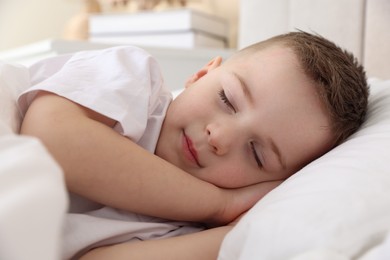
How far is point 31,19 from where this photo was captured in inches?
92.2

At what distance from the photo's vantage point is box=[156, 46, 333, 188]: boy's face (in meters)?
0.77

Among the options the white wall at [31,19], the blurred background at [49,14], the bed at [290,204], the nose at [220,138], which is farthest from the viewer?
the white wall at [31,19]

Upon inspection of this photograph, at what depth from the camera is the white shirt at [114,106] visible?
2.19 feet

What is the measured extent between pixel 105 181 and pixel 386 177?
312mm

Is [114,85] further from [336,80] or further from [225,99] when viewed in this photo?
[336,80]

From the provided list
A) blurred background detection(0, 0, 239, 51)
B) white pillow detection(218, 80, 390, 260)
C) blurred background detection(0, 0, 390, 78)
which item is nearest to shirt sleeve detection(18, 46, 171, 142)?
white pillow detection(218, 80, 390, 260)

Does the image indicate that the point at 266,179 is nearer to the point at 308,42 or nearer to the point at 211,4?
the point at 308,42

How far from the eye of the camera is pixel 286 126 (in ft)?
2.55

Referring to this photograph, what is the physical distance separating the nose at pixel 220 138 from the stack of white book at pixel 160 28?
1053mm

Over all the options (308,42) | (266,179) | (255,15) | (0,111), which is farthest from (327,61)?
(255,15)

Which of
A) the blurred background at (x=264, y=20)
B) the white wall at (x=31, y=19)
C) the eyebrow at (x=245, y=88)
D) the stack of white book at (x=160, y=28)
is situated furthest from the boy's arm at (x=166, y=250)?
the white wall at (x=31, y=19)

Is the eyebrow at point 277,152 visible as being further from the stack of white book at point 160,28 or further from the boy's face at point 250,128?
the stack of white book at point 160,28

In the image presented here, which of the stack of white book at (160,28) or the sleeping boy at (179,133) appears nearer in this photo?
the sleeping boy at (179,133)

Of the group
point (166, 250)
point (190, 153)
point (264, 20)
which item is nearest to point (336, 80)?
point (190, 153)
